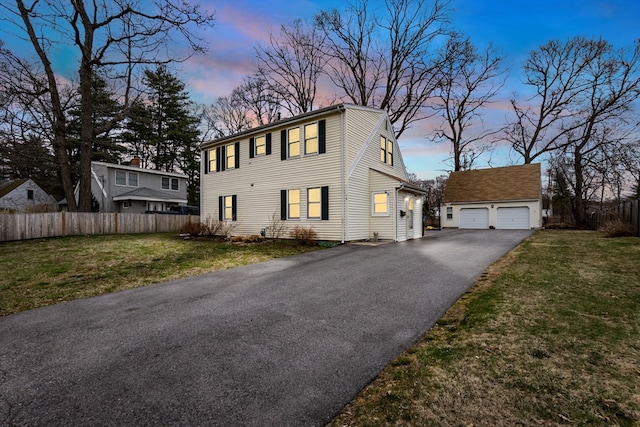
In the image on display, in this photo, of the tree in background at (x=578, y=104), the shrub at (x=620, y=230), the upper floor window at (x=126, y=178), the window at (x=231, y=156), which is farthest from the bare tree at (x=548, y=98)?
the upper floor window at (x=126, y=178)

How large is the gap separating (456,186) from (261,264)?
23.5m

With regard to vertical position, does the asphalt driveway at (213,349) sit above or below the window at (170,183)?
below

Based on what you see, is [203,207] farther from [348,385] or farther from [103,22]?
[348,385]

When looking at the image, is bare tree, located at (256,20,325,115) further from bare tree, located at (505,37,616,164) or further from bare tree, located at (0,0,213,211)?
bare tree, located at (505,37,616,164)

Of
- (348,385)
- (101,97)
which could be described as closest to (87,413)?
(348,385)

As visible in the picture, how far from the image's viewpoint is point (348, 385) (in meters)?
2.50

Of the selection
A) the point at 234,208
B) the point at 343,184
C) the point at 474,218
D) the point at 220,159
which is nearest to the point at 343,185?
the point at 343,184

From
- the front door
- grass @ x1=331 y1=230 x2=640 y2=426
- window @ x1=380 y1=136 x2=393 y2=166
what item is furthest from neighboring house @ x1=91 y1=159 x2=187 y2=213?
grass @ x1=331 y1=230 x2=640 y2=426

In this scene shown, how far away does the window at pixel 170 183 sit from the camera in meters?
29.0

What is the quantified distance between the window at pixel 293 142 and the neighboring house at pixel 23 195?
30.9 m

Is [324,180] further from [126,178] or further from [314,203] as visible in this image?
[126,178]

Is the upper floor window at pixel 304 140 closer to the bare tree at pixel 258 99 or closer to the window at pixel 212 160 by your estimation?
the window at pixel 212 160

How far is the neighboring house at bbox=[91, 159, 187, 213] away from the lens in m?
25.2

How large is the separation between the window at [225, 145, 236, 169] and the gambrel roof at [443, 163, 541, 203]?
62.2 feet
